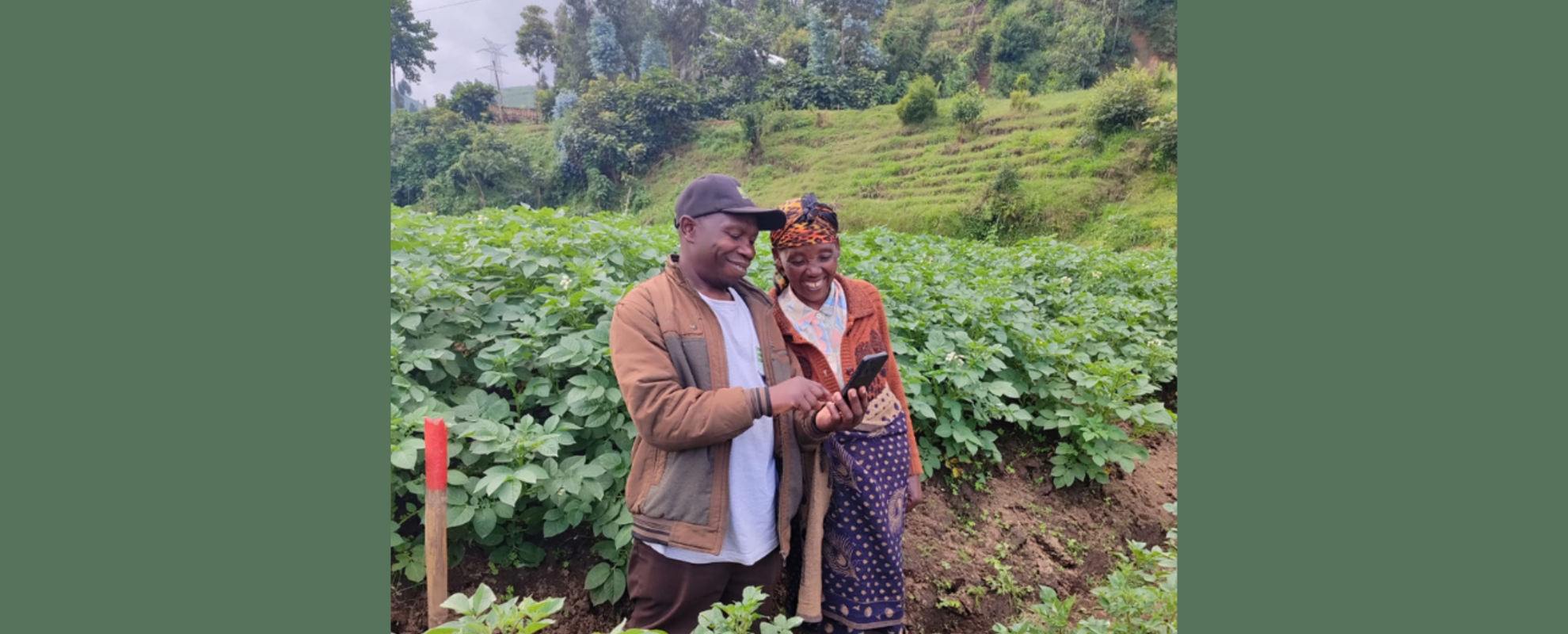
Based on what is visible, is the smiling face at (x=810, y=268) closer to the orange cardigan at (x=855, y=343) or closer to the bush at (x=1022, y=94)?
the orange cardigan at (x=855, y=343)

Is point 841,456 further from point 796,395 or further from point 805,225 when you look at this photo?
point 805,225

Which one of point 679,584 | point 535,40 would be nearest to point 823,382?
point 679,584

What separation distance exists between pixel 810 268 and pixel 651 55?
652cm

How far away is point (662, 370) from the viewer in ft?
4.80

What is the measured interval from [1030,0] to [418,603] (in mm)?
9309

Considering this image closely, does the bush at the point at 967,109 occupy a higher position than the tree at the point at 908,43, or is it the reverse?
the tree at the point at 908,43

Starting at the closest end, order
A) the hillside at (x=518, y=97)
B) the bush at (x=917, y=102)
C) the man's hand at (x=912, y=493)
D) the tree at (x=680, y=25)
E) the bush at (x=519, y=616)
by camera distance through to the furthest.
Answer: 1. the bush at (x=519, y=616)
2. the man's hand at (x=912, y=493)
3. the hillside at (x=518, y=97)
4. the tree at (x=680, y=25)
5. the bush at (x=917, y=102)

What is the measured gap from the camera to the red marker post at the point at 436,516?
60.1 inches

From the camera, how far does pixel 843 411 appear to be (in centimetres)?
160

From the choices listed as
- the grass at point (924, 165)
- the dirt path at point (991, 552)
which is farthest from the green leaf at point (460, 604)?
the grass at point (924, 165)

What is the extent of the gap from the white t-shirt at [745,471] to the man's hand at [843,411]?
16 cm

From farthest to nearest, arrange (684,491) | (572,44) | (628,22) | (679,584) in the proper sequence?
(628,22) → (572,44) → (679,584) → (684,491)

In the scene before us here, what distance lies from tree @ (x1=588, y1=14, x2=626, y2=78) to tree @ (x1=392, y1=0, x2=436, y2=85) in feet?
9.84

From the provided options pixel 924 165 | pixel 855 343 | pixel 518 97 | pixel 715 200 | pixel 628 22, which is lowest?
pixel 855 343
